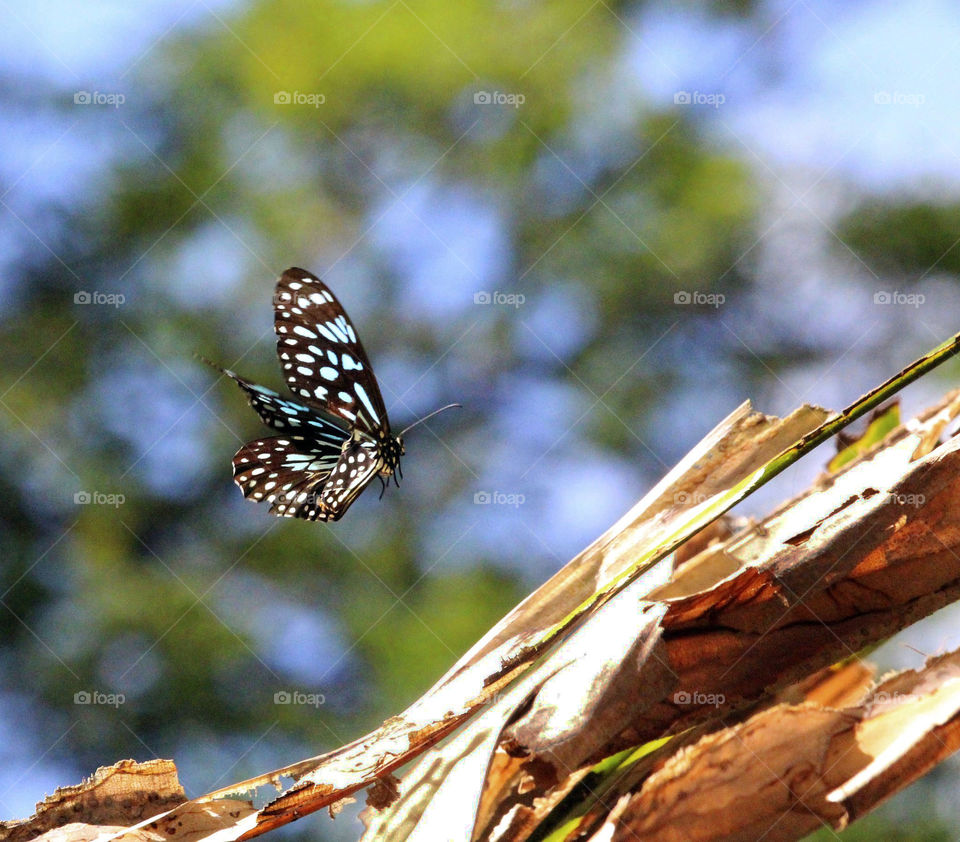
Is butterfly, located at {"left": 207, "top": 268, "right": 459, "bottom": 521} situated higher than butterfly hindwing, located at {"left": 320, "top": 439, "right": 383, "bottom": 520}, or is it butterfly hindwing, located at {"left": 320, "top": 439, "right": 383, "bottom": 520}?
butterfly, located at {"left": 207, "top": 268, "right": 459, "bottom": 521}

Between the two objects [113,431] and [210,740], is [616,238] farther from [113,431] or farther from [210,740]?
[210,740]

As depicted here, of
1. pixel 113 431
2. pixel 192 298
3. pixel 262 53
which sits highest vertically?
pixel 262 53

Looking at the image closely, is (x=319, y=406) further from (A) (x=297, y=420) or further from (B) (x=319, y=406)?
(A) (x=297, y=420)

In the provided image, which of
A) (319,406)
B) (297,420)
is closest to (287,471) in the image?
(297,420)

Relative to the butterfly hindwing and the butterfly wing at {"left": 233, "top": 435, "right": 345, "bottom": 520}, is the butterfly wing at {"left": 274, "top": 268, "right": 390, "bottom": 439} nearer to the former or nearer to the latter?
the butterfly hindwing

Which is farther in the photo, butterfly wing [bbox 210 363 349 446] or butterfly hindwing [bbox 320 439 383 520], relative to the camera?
butterfly wing [bbox 210 363 349 446]

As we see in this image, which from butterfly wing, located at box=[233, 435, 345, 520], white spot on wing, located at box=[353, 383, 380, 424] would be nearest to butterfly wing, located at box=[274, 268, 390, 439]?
white spot on wing, located at box=[353, 383, 380, 424]

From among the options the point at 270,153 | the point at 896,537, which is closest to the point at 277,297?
the point at 896,537

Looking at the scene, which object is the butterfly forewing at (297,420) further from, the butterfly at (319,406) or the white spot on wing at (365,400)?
the white spot on wing at (365,400)
